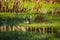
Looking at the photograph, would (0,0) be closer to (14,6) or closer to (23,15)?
(14,6)

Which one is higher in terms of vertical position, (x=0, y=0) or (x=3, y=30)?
(x=0, y=0)

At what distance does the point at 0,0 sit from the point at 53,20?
23.2 inches

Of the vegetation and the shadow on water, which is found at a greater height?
the vegetation

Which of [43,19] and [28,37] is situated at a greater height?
[43,19]

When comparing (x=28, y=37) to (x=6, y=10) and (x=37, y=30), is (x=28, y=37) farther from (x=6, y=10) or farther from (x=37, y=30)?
(x=6, y=10)

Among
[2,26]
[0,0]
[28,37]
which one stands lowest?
[28,37]

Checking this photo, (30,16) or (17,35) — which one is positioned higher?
(30,16)

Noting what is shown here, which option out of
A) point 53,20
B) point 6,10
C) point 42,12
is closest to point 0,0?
point 6,10

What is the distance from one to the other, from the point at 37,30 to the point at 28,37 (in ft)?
0.39

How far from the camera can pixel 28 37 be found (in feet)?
5.99

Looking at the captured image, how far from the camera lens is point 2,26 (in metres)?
1.83

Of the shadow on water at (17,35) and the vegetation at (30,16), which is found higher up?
the vegetation at (30,16)

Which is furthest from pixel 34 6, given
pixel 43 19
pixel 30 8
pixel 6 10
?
pixel 6 10

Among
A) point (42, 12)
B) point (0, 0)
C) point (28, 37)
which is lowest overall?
point (28, 37)
